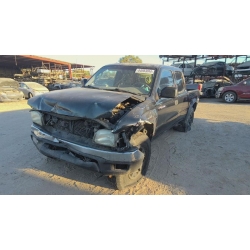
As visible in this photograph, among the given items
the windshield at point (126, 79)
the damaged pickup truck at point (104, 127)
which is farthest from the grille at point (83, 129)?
the windshield at point (126, 79)

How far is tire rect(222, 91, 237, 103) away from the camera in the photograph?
11.9 metres

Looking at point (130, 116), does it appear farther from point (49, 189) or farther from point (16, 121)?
point (16, 121)

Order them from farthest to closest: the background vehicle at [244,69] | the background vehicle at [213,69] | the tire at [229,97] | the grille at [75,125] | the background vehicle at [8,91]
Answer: the background vehicle at [213,69]
the background vehicle at [244,69]
the tire at [229,97]
the background vehicle at [8,91]
the grille at [75,125]

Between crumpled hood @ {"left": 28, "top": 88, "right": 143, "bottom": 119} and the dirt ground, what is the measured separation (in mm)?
1098

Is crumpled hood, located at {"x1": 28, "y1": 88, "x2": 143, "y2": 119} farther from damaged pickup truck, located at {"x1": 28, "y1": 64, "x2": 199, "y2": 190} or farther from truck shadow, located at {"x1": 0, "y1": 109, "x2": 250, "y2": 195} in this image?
truck shadow, located at {"x1": 0, "y1": 109, "x2": 250, "y2": 195}

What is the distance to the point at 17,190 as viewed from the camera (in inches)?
102

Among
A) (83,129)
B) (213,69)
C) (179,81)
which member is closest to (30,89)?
(179,81)

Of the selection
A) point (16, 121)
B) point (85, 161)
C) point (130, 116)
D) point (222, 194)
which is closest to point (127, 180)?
point (85, 161)

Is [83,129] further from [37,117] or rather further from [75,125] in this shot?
[37,117]

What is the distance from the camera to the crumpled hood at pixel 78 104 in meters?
2.28

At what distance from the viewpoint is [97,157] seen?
227cm

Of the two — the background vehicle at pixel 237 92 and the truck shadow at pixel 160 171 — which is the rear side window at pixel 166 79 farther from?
the background vehicle at pixel 237 92

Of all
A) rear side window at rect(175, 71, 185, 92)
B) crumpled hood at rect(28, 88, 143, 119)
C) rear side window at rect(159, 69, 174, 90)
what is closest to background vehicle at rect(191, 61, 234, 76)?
rear side window at rect(175, 71, 185, 92)

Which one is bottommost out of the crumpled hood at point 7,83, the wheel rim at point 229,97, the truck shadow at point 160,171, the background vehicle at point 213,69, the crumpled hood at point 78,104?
the truck shadow at point 160,171
